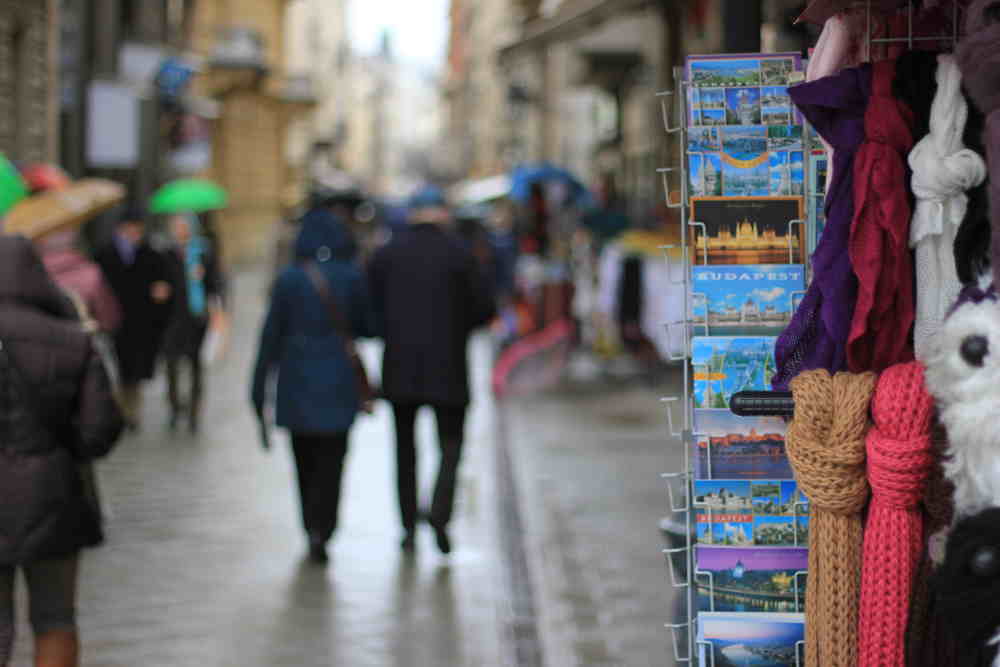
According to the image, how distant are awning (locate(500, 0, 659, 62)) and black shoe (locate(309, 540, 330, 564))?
3.93 metres

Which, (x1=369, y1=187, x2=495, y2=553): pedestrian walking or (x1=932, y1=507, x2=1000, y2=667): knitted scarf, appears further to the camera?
(x1=369, y1=187, x2=495, y2=553): pedestrian walking

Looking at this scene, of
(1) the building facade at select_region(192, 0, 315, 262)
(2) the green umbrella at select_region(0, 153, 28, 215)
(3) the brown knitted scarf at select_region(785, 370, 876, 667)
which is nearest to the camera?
(3) the brown knitted scarf at select_region(785, 370, 876, 667)

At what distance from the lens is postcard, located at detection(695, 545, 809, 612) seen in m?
3.63

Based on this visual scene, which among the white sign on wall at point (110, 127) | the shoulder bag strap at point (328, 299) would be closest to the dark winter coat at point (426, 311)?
the shoulder bag strap at point (328, 299)

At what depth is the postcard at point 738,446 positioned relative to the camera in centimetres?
363

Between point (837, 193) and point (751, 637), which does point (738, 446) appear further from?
point (837, 193)

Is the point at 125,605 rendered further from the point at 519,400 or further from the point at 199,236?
the point at 519,400

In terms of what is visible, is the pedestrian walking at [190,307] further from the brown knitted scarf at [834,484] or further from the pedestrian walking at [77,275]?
the brown knitted scarf at [834,484]

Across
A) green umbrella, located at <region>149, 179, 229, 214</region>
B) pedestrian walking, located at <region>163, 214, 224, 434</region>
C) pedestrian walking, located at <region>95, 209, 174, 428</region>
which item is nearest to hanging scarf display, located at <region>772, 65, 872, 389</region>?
pedestrian walking, located at <region>95, 209, 174, 428</region>

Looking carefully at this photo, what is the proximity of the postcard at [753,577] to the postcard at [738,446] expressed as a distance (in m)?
0.17

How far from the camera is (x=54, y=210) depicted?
296 inches

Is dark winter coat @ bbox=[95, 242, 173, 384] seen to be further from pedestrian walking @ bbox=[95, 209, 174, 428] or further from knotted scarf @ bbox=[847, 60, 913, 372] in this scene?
knotted scarf @ bbox=[847, 60, 913, 372]

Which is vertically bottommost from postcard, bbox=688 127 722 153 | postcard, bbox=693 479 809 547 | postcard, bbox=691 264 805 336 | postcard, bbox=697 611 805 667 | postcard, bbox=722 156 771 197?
postcard, bbox=697 611 805 667

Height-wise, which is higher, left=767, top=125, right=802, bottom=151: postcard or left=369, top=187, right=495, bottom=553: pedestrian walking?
left=767, top=125, right=802, bottom=151: postcard
